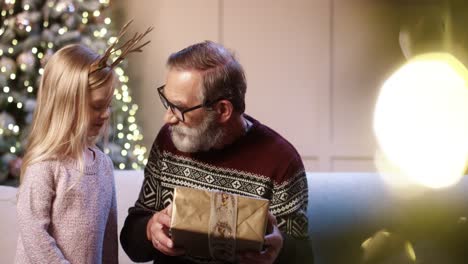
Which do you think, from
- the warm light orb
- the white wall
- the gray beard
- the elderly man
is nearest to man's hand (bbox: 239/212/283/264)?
the elderly man

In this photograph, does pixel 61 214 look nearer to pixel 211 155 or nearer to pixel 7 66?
pixel 211 155

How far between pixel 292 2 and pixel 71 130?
3592mm

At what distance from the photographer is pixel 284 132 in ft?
17.4

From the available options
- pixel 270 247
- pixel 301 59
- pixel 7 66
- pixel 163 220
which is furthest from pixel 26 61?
pixel 270 247

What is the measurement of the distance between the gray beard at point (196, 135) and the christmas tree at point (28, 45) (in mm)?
2155

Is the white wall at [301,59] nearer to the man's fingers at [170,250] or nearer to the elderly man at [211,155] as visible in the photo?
the elderly man at [211,155]

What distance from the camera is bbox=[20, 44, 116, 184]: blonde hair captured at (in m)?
1.90

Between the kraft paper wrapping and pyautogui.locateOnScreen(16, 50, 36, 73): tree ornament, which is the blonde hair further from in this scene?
pyautogui.locateOnScreen(16, 50, 36, 73): tree ornament

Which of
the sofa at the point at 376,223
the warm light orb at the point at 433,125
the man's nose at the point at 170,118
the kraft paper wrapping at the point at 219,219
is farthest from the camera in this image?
the warm light orb at the point at 433,125

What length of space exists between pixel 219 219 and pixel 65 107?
57 centimetres

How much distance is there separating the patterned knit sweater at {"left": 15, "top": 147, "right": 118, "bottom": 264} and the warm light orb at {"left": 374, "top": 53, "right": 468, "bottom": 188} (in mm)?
1150

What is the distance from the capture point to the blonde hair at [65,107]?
1.90m

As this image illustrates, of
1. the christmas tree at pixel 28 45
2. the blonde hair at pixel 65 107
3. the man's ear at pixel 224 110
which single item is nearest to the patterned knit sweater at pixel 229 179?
the man's ear at pixel 224 110

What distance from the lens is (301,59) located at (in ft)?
17.2
